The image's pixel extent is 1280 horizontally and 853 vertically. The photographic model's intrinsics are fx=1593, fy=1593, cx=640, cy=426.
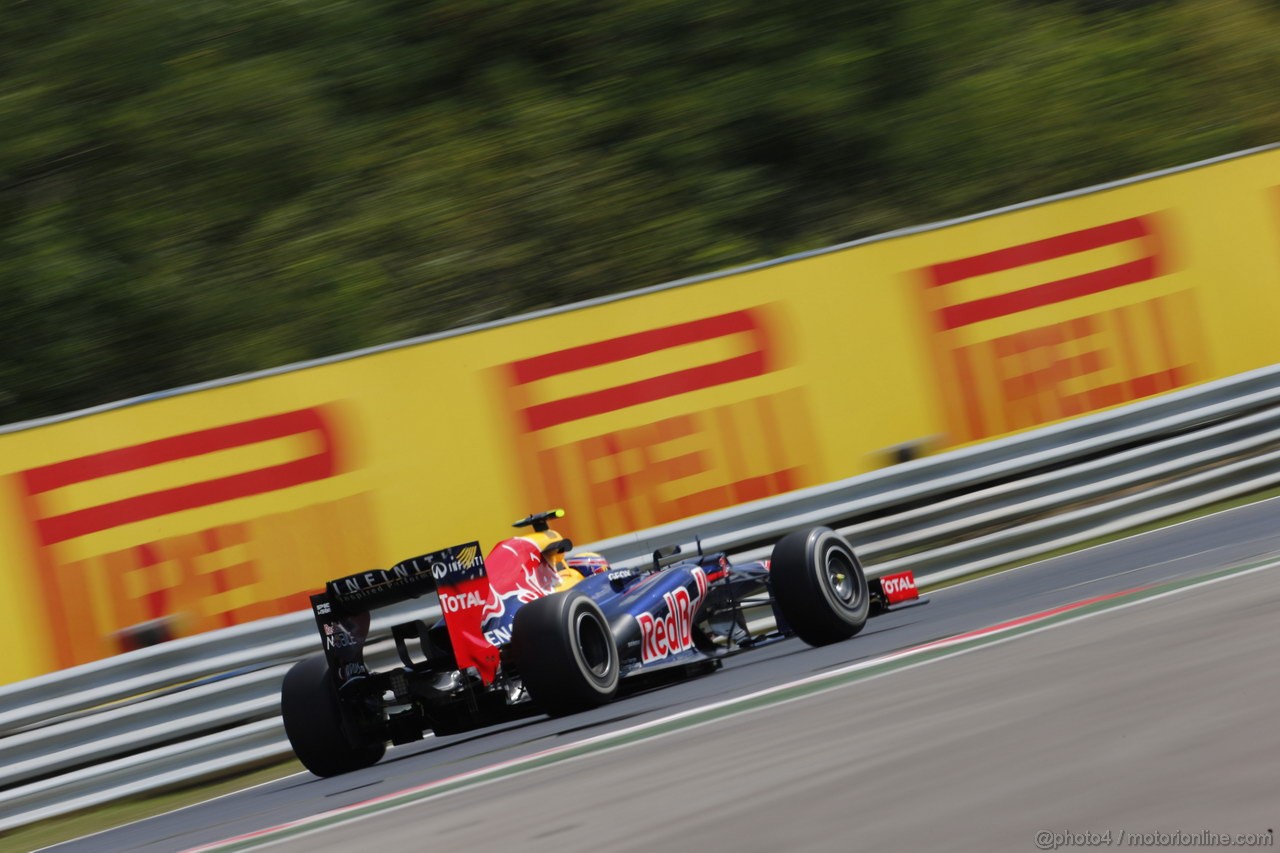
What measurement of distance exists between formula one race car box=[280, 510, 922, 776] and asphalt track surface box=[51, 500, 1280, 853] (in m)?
0.18

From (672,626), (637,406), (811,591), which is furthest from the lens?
(637,406)

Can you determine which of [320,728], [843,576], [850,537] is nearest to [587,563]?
[843,576]

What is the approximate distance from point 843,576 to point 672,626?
1023 millimetres

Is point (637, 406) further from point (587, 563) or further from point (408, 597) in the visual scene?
point (408, 597)

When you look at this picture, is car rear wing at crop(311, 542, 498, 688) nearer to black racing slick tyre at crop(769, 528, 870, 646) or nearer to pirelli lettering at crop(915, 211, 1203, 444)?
black racing slick tyre at crop(769, 528, 870, 646)

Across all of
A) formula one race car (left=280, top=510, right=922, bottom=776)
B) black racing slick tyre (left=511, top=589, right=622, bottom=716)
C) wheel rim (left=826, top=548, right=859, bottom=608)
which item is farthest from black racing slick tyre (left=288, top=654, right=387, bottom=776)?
wheel rim (left=826, top=548, right=859, bottom=608)

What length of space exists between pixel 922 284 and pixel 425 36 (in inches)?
297

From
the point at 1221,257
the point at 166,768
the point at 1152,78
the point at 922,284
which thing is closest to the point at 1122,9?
the point at 1152,78

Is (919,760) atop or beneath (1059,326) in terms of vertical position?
beneath

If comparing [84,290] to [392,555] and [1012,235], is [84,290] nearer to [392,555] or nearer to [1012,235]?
[392,555]

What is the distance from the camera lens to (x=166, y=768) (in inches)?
321

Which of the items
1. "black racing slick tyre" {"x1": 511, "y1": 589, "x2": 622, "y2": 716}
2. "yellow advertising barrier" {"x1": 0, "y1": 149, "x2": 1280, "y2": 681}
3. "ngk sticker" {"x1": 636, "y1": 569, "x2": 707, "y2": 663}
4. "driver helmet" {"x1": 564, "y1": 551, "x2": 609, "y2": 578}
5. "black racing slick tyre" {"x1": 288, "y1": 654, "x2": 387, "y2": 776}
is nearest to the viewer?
"black racing slick tyre" {"x1": 511, "y1": 589, "x2": 622, "y2": 716}

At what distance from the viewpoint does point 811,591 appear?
26.7 feet

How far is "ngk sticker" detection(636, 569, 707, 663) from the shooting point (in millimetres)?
8086
